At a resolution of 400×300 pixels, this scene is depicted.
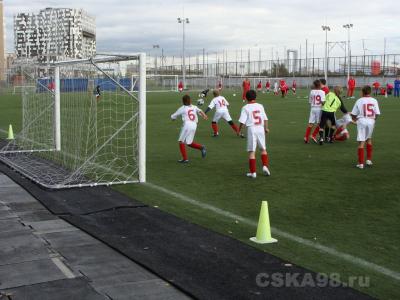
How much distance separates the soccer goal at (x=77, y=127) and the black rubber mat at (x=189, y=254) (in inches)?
86.8

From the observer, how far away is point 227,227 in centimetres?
708

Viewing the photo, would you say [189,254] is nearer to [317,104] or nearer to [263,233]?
[263,233]

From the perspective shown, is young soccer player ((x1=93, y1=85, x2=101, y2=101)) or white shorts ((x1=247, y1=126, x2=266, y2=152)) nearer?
white shorts ((x1=247, y1=126, x2=266, y2=152))

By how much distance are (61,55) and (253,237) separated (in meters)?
9.42

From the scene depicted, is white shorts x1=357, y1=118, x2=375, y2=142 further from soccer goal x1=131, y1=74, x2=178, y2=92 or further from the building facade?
soccer goal x1=131, y1=74, x2=178, y2=92

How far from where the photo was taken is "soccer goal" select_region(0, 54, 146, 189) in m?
10.4

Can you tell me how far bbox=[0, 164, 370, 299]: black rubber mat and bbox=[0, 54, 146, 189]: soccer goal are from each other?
220 cm

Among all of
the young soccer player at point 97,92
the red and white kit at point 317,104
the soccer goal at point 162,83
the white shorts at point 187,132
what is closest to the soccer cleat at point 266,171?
the white shorts at point 187,132

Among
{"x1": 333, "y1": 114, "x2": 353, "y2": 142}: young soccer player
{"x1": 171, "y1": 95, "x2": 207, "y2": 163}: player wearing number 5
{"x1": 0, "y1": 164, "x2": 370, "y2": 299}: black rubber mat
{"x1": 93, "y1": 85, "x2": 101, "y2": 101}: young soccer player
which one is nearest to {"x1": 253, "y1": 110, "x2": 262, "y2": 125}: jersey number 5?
{"x1": 171, "y1": 95, "x2": 207, "y2": 163}: player wearing number 5

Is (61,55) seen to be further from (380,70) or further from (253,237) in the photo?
(380,70)

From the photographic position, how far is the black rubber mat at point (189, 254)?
16.0ft

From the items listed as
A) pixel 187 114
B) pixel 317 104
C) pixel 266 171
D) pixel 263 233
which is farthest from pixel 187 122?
pixel 263 233

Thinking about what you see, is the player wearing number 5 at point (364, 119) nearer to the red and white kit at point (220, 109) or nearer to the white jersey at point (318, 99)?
the white jersey at point (318, 99)

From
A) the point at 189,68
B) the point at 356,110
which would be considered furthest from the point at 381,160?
the point at 189,68
